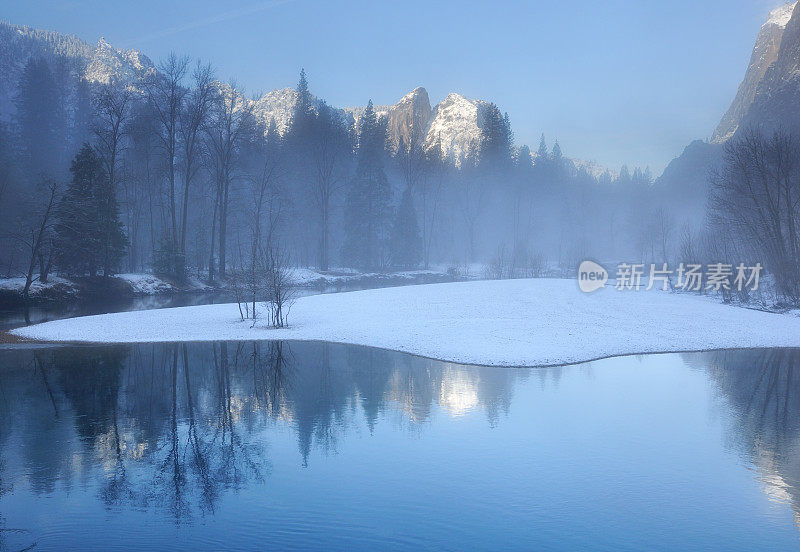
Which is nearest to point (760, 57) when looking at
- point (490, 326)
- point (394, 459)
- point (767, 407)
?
point (490, 326)

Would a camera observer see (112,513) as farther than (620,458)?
No

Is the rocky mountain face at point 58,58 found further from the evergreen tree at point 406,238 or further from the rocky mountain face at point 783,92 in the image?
the rocky mountain face at point 783,92

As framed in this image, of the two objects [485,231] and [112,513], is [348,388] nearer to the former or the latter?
[112,513]

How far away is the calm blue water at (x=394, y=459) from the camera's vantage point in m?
7.17

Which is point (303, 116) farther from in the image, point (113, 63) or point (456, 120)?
point (113, 63)

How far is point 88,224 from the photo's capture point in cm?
3828

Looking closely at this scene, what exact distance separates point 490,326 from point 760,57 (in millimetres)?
186232

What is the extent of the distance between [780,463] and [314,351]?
1426 centimetres

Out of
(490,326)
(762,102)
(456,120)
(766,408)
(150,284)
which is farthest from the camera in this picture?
(456,120)

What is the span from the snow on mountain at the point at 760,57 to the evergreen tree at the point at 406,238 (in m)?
126

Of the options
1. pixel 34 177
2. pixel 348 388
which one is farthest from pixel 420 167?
pixel 348 388

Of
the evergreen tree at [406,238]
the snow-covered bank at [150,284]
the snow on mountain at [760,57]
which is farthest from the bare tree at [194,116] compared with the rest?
the snow on mountain at [760,57]

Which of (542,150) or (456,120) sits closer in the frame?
(542,150)

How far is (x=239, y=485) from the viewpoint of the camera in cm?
848
